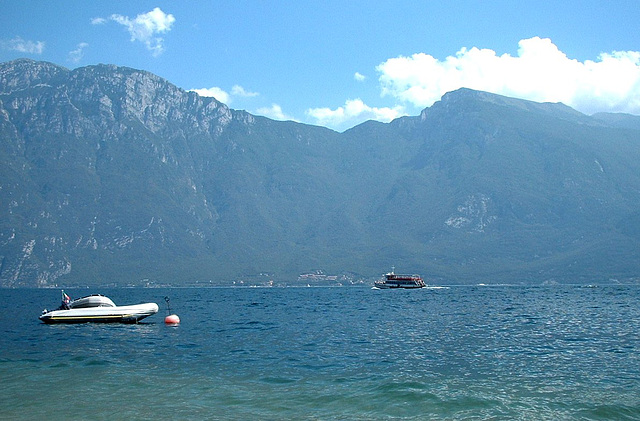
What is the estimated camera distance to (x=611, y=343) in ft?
155

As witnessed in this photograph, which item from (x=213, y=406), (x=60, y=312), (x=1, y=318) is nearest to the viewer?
(x=213, y=406)

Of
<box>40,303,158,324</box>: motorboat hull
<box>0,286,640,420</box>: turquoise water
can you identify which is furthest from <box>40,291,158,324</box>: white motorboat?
<box>0,286,640,420</box>: turquoise water

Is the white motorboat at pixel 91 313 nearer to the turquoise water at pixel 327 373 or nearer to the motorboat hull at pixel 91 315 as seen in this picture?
the motorboat hull at pixel 91 315

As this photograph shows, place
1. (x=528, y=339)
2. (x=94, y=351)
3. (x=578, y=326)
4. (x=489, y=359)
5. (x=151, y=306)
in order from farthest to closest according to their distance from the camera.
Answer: (x=151, y=306), (x=578, y=326), (x=528, y=339), (x=94, y=351), (x=489, y=359)

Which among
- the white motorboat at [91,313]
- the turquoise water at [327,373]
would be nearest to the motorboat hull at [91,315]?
the white motorboat at [91,313]

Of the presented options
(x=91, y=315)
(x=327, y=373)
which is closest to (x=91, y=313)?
(x=91, y=315)

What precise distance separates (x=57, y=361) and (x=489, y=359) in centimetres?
3037

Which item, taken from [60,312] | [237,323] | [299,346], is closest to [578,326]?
[299,346]

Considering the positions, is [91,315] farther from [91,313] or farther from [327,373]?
[327,373]

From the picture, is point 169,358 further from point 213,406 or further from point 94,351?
point 213,406

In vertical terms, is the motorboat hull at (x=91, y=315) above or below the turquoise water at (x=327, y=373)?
above

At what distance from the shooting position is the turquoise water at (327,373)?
26734mm

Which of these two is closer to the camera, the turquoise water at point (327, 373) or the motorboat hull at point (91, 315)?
the turquoise water at point (327, 373)

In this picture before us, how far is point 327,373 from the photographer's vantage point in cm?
3525
